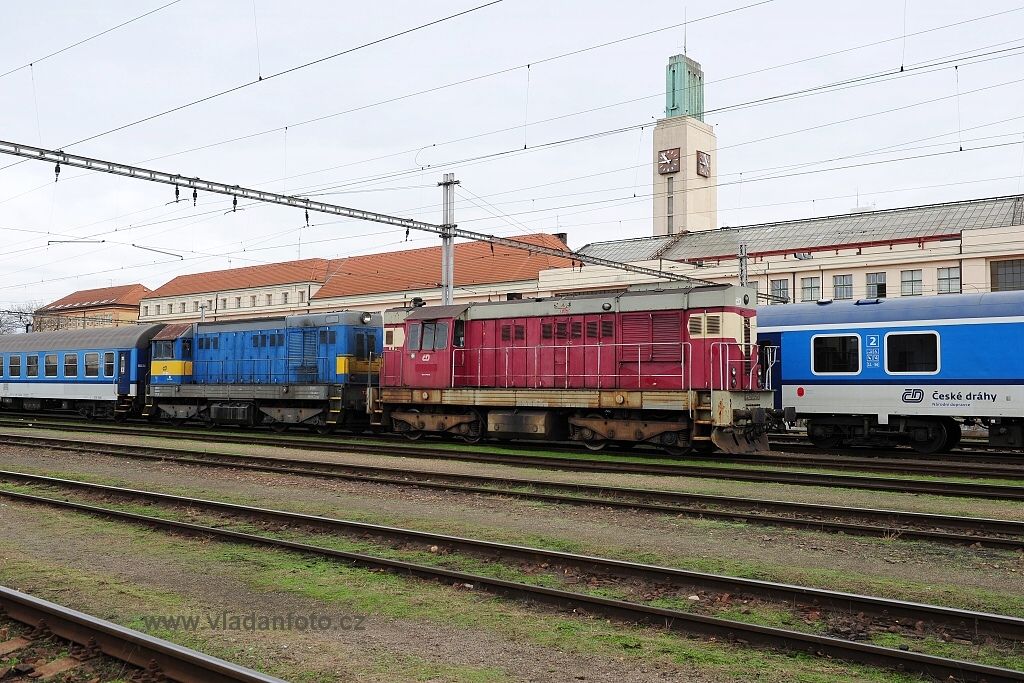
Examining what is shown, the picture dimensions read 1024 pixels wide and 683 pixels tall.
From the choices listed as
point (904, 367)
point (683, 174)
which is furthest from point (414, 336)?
point (683, 174)

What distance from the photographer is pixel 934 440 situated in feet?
63.0

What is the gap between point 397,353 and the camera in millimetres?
22844

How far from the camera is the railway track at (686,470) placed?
12867 millimetres

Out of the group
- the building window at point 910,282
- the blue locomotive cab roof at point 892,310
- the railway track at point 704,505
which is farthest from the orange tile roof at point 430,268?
the railway track at point 704,505

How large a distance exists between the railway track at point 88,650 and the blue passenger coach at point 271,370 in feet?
60.1

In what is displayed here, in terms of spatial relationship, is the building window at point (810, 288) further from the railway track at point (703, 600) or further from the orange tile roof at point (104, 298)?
the orange tile roof at point (104, 298)

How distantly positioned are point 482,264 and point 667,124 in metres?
30.0

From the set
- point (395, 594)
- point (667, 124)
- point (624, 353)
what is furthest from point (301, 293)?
point (395, 594)

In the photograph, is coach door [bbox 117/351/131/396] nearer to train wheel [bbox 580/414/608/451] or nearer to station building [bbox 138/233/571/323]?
train wheel [bbox 580/414/608/451]

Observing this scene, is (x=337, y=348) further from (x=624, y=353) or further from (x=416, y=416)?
(x=624, y=353)

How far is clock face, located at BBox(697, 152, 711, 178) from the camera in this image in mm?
79500

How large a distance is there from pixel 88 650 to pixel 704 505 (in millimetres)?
8516

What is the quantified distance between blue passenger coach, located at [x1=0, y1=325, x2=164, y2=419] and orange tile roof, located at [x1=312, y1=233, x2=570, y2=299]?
93.3ft

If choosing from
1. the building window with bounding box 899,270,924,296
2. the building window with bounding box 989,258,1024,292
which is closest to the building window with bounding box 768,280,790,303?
the building window with bounding box 899,270,924,296
